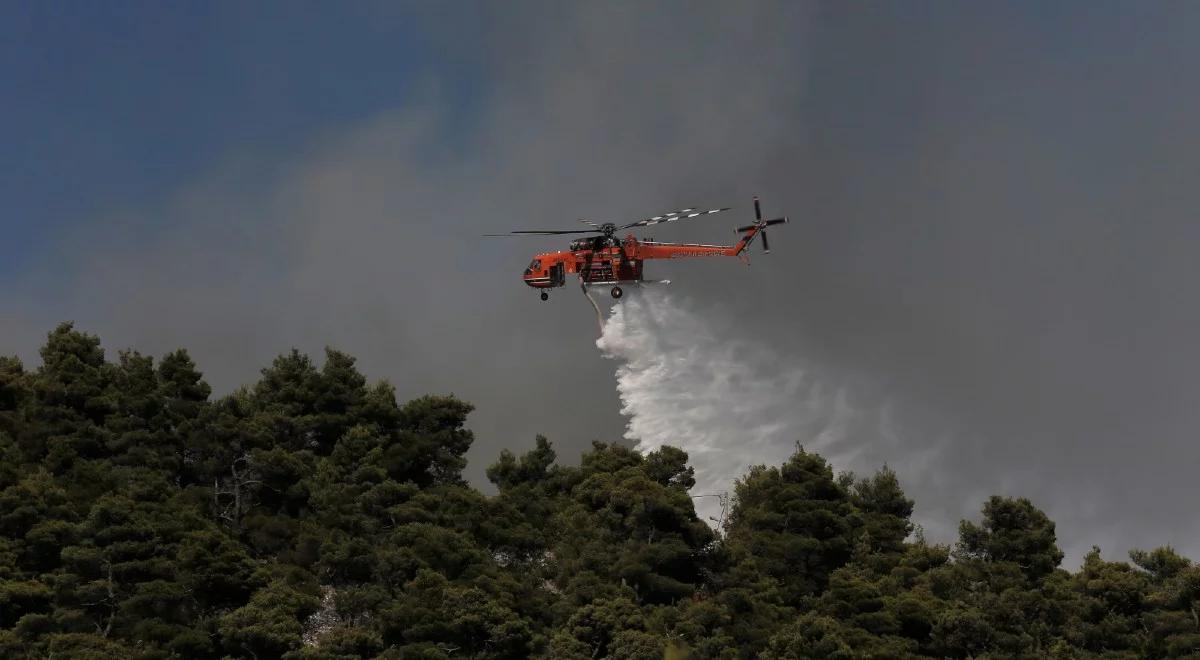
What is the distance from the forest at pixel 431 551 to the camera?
73.2 meters

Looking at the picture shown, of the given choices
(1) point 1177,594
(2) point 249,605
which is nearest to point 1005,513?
(1) point 1177,594

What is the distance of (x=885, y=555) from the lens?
88.4 m

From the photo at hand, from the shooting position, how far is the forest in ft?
240

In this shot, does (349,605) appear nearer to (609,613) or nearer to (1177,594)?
(609,613)

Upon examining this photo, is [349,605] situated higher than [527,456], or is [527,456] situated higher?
[527,456]

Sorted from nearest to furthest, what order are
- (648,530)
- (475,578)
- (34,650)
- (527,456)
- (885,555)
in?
(34,650)
(475,578)
(648,530)
(885,555)
(527,456)

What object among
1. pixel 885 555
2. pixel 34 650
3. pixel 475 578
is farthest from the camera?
pixel 885 555

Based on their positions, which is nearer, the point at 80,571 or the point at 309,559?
the point at 80,571

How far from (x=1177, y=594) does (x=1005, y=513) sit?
42.4ft

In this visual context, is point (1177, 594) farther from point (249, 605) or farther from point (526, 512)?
point (249, 605)

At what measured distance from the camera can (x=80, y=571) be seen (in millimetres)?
75312

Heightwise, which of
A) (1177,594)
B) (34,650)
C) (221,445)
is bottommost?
(34,650)

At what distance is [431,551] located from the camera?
78625 millimetres

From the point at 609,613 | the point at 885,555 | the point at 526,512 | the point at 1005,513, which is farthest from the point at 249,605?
the point at 1005,513
